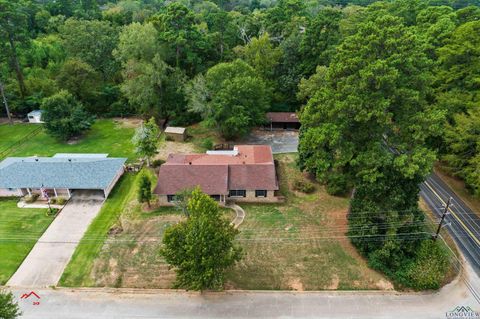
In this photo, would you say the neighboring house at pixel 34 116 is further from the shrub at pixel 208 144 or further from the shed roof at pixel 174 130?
the shrub at pixel 208 144

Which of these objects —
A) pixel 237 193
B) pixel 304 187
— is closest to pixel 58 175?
pixel 237 193

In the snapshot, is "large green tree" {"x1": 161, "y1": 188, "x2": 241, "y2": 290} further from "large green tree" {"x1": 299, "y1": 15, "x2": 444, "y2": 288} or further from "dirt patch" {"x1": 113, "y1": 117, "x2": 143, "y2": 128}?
"dirt patch" {"x1": 113, "y1": 117, "x2": 143, "y2": 128}

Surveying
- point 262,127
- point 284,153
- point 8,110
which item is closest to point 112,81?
point 8,110

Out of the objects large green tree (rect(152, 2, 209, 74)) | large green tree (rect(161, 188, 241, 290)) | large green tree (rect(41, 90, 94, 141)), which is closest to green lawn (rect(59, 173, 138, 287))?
large green tree (rect(161, 188, 241, 290))

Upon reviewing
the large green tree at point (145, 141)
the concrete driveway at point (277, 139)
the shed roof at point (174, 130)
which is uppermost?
the large green tree at point (145, 141)

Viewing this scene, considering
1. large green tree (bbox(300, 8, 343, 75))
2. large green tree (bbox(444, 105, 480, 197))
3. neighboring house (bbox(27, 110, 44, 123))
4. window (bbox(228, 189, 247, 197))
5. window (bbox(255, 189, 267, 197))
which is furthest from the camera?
neighboring house (bbox(27, 110, 44, 123))

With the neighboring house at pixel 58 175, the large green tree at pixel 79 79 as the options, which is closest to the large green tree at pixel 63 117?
the large green tree at pixel 79 79

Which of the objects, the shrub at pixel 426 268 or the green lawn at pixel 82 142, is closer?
the shrub at pixel 426 268
